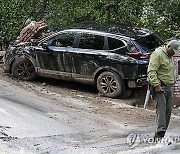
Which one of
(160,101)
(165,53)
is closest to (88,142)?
(160,101)

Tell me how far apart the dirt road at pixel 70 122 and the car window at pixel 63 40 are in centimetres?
122

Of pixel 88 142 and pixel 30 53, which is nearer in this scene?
pixel 88 142

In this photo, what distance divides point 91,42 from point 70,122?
3214 mm

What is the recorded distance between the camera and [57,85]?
468 inches

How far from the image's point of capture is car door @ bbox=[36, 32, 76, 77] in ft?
36.6

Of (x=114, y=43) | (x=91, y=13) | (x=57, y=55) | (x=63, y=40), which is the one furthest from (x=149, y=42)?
(x=91, y=13)

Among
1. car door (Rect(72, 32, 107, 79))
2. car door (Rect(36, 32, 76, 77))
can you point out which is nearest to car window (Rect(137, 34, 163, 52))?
car door (Rect(72, 32, 107, 79))

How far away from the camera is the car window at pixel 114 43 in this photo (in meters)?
10.4

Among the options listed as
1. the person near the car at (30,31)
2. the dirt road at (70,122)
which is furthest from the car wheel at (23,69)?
the person near the car at (30,31)

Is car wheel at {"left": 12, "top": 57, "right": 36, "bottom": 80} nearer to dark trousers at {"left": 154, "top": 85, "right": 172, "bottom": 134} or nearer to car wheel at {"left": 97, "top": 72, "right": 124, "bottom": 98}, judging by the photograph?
car wheel at {"left": 97, "top": 72, "right": 124, "bottom": 98}

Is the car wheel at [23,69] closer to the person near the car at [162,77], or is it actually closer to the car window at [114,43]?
the car window at [114,43]

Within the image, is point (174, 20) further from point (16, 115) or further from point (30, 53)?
point (16, 115)

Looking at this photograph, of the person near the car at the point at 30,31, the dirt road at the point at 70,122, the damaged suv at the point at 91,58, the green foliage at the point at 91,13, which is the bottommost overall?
the dirt road at the point at 70,122

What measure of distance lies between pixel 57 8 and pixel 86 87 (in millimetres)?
4107
